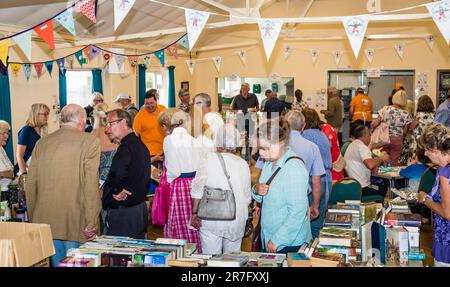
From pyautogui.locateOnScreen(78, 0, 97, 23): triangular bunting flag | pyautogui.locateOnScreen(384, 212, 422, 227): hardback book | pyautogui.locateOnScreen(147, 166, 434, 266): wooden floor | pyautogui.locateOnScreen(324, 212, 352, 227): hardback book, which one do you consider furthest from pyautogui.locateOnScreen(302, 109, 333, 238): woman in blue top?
pyautogui.locateOnScreen(78, 0, 97, 23): triangular bunting flag

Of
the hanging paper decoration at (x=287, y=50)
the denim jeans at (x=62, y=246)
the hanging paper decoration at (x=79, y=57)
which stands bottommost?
the denim jeans at (x=62, y=246)

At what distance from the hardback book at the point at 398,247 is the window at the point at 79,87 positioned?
29.3 ft

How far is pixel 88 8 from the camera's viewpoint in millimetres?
5719

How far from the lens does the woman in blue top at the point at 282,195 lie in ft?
10.2

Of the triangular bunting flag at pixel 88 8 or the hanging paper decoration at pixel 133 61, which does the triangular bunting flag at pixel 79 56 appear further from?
the triangular bunting flag at pixel 88 8

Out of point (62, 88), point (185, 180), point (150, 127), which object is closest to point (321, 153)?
point (185, 180)

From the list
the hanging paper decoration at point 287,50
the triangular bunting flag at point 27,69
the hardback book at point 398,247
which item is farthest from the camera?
the hanging paper decoration at point 287,50

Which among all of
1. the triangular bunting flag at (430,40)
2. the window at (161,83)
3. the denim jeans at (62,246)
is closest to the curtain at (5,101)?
the window at (161,83)

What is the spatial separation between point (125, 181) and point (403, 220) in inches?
73.5

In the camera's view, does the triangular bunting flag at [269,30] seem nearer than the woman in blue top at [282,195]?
No

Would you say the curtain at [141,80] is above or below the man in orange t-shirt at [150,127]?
above

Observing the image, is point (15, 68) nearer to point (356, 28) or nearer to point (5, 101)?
point (5, 101)

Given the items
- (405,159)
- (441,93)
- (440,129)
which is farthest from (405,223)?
(441,93)
